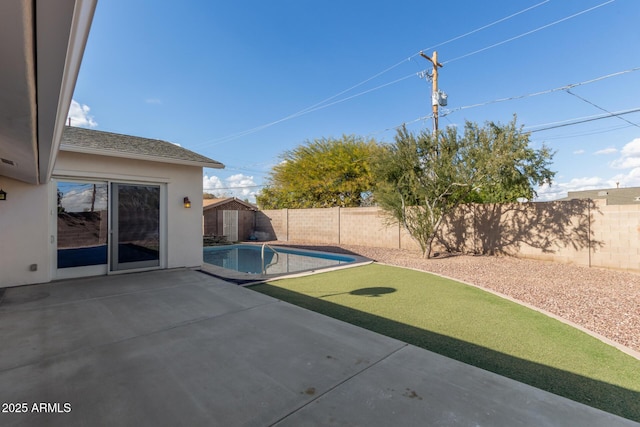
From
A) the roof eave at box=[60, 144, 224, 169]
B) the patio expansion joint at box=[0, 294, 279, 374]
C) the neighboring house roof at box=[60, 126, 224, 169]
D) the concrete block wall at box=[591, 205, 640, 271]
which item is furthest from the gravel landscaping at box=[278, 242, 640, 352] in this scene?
the neighboring house roof at box=[60, 126, 224, 169]

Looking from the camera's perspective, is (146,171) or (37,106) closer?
(37,106)

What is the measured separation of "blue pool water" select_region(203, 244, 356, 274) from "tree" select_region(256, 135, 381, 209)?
6998 mm

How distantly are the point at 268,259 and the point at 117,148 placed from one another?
25.9 ft

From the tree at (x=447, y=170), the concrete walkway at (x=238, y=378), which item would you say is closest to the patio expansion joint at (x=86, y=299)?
the concrete walkway at (x=238, y=378)

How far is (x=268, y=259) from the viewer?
44.2ft

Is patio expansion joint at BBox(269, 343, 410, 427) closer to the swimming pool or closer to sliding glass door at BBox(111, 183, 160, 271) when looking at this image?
the swimming pool

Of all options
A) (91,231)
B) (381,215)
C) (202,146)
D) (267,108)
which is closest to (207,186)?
(202,146)

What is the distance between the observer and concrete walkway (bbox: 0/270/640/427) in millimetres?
2244

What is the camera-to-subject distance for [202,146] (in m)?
33.7

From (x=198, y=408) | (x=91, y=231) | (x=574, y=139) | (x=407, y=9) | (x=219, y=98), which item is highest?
(x=407, y=9)

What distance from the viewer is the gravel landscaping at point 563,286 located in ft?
15.1

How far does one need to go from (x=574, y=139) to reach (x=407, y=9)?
400 inches

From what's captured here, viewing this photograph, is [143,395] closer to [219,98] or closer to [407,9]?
[407,9]

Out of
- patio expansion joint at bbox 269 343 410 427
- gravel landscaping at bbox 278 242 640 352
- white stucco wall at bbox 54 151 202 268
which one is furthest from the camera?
white stucco wall at bbox 54 151 202 268
